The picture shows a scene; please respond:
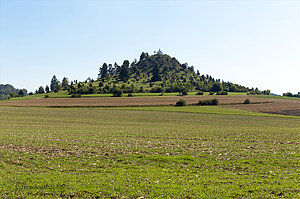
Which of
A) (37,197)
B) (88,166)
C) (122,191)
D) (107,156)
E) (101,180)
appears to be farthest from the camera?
(107,156)

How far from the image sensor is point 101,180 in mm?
12141

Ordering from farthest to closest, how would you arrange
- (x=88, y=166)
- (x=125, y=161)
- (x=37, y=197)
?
(x=125, y=161), (x=88, y=166), (x=37, y=197)

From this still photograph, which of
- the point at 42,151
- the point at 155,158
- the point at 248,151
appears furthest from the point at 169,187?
the point at 42,151

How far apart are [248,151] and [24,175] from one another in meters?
18.4

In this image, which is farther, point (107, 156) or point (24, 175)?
point (107, 156)

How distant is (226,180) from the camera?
12234 millimetres

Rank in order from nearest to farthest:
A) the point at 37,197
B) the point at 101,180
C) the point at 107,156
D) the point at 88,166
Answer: the point at 37,197 < the point at 101,180 < the point at 88,166 < the point at 107,156

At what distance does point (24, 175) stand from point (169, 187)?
351 inches

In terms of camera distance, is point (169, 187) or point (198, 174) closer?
point (169, 187)

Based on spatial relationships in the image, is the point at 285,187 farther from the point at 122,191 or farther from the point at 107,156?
the point at 107,156

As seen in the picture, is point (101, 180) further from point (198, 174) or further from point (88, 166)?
point (198, 174)

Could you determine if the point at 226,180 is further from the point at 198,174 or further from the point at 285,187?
the point at 285,187

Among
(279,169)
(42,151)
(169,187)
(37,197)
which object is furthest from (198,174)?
(42,151)

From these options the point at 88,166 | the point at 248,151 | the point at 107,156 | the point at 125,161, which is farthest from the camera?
the point at 248,151
